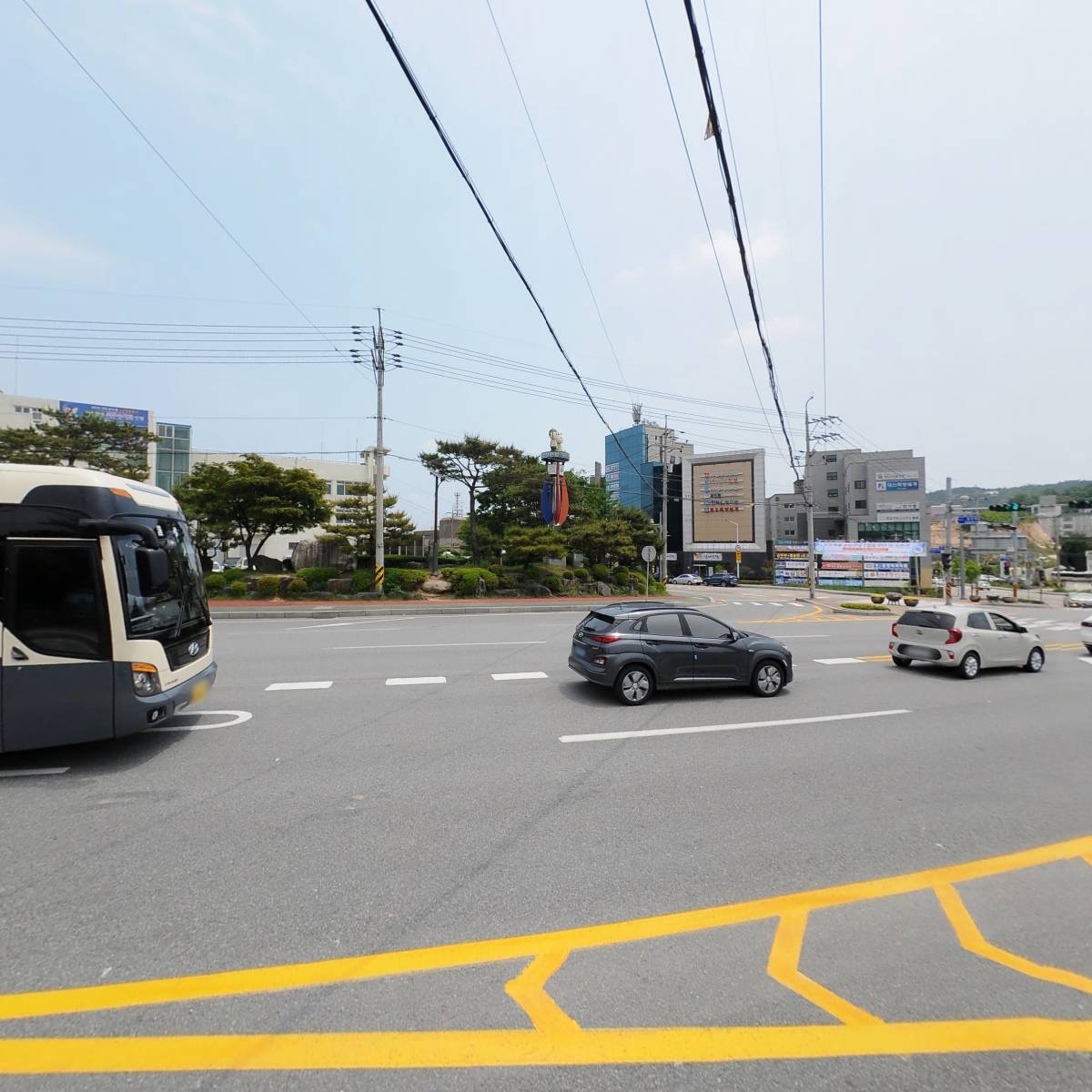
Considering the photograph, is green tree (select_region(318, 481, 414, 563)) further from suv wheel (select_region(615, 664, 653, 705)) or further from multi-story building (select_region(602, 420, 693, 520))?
multi-story building (select_region(602, 420, 693, 520))

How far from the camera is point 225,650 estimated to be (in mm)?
12133

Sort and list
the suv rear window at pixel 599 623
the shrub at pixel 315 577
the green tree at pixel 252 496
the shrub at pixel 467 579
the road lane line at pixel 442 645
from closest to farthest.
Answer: the suv rear window at pixel 599 623, the road lane line at pixel 442 645, the shrub at pixel 315 577, the green tree at pixel 252 496, the shrub at pixel 467 579

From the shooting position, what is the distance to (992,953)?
9.83ft

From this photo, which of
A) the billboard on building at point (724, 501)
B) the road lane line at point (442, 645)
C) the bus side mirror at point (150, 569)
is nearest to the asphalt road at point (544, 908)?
the bus side mirror at point (150, 569)

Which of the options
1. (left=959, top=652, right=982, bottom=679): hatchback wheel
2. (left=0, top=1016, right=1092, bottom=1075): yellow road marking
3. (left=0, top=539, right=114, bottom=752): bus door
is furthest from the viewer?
(left=959, top=652, right=982, bottom=679): hatchback wheel

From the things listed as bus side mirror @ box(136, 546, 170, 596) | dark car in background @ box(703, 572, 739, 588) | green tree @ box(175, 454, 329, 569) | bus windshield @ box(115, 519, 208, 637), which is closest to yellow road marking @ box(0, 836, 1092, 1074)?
bus windshield @ box(115, 519, 208, 637)

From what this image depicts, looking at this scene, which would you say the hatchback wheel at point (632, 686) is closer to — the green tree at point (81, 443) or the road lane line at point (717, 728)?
the road lane line at point (717, 728)

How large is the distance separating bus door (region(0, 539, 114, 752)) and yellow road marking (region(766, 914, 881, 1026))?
558 centimetres

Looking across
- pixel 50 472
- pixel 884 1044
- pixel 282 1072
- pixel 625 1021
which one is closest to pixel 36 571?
pixel 50 472

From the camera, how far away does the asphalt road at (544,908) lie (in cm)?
232

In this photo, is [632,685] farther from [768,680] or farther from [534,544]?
[534,544]

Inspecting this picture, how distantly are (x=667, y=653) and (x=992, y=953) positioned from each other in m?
5.45

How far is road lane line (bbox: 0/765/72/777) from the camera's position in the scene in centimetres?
Result: 514

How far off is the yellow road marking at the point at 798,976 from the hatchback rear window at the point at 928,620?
9.89m
